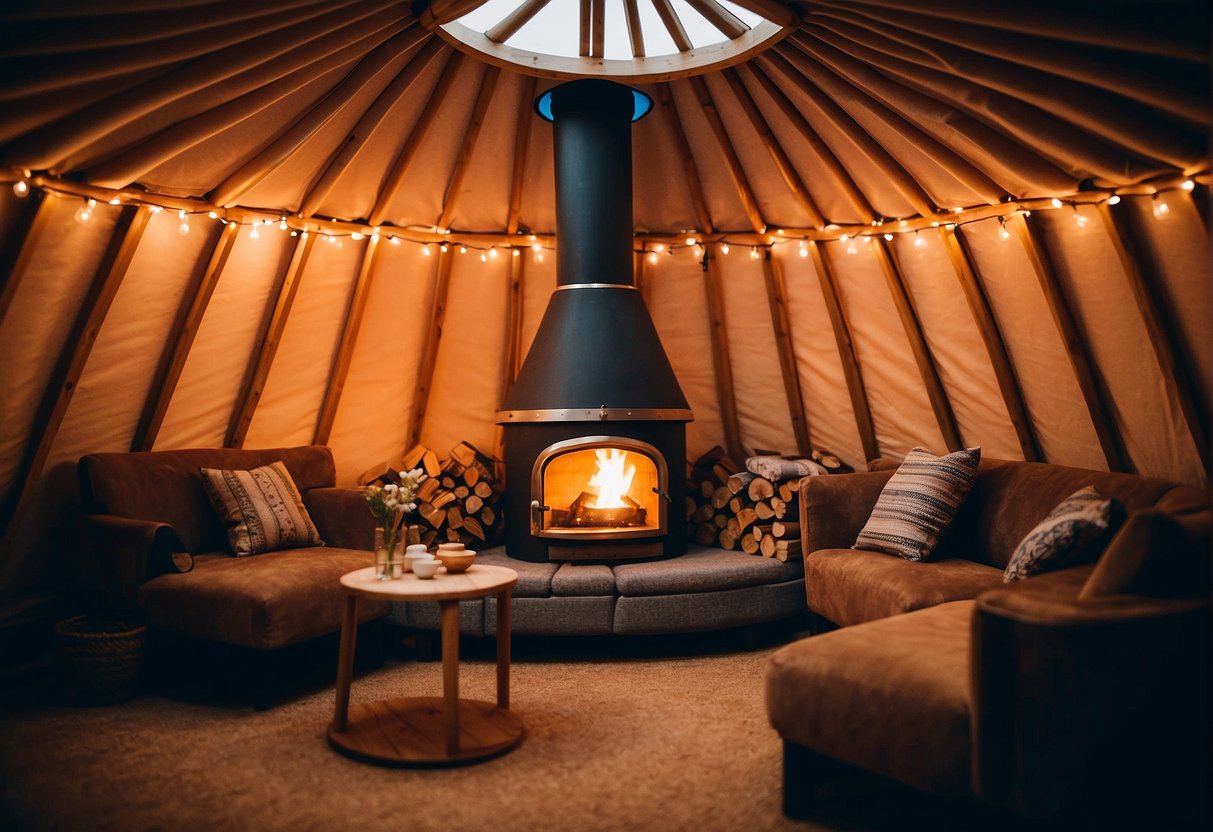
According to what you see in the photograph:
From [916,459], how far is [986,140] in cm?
147

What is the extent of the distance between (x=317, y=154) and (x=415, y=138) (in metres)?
0.48

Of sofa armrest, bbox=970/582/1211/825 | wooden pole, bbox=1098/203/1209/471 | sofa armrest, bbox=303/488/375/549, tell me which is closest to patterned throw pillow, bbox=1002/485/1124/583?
sofa armrest, bbox=970/582/1211/825

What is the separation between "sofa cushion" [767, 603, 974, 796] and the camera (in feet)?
7.11

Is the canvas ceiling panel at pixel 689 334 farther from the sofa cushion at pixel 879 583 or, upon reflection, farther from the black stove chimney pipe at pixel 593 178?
the sofa cushion at pixel 879 583

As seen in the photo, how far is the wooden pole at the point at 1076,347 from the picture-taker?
162 inches

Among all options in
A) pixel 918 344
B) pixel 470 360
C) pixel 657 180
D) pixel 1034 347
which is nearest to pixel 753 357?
pixel 918 344

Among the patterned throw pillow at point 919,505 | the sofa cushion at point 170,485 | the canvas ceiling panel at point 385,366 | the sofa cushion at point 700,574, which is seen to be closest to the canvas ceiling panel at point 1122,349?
the patterned throw pillow at point 919,505

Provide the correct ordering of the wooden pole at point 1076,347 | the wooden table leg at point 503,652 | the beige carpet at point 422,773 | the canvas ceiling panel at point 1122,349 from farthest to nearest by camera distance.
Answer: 1. the wooden pole at point 1076,347
2. the canvas ceiling panel at point 1122,349
3. the wooden table leg at point 503,652
4. the beige carpet at point 422,773

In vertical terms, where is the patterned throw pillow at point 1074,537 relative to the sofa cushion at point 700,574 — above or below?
above

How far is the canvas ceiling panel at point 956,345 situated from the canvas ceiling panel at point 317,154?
2830mm

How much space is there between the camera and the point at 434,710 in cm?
332

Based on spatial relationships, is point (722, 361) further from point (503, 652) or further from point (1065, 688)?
point (1065, 688)

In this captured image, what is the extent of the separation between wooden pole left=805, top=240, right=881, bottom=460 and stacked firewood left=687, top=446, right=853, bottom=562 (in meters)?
0.24

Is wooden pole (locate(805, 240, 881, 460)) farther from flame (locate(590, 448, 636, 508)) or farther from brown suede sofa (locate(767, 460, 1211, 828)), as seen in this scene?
brown suede sofa (locate(767, 460, 1211, 828))
